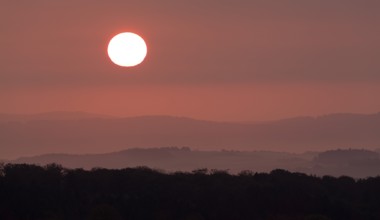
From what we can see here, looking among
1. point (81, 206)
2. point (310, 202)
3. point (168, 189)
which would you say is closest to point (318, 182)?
point (310, 202)

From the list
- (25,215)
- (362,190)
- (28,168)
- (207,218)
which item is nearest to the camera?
(25,215)

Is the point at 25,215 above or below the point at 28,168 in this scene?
below

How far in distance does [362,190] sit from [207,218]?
18283 mm

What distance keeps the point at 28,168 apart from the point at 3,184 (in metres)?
6.07

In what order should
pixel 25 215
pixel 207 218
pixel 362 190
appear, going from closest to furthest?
pixel 25 215, pixel 207 218, pixel 362 190

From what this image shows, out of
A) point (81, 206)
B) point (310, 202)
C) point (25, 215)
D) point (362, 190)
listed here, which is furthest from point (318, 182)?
point (25, 215)

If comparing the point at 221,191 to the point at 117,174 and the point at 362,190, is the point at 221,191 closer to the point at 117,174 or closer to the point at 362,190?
the point at 117,174

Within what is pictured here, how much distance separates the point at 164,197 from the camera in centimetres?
7594

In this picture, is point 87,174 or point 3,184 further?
point 87,174

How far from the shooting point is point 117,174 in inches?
3241

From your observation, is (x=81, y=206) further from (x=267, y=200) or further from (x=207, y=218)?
(x=267, y=200)

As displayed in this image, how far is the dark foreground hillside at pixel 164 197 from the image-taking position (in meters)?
72.2

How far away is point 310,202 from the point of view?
78.1 metres

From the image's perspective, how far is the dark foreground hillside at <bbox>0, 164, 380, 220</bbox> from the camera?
237 ft
